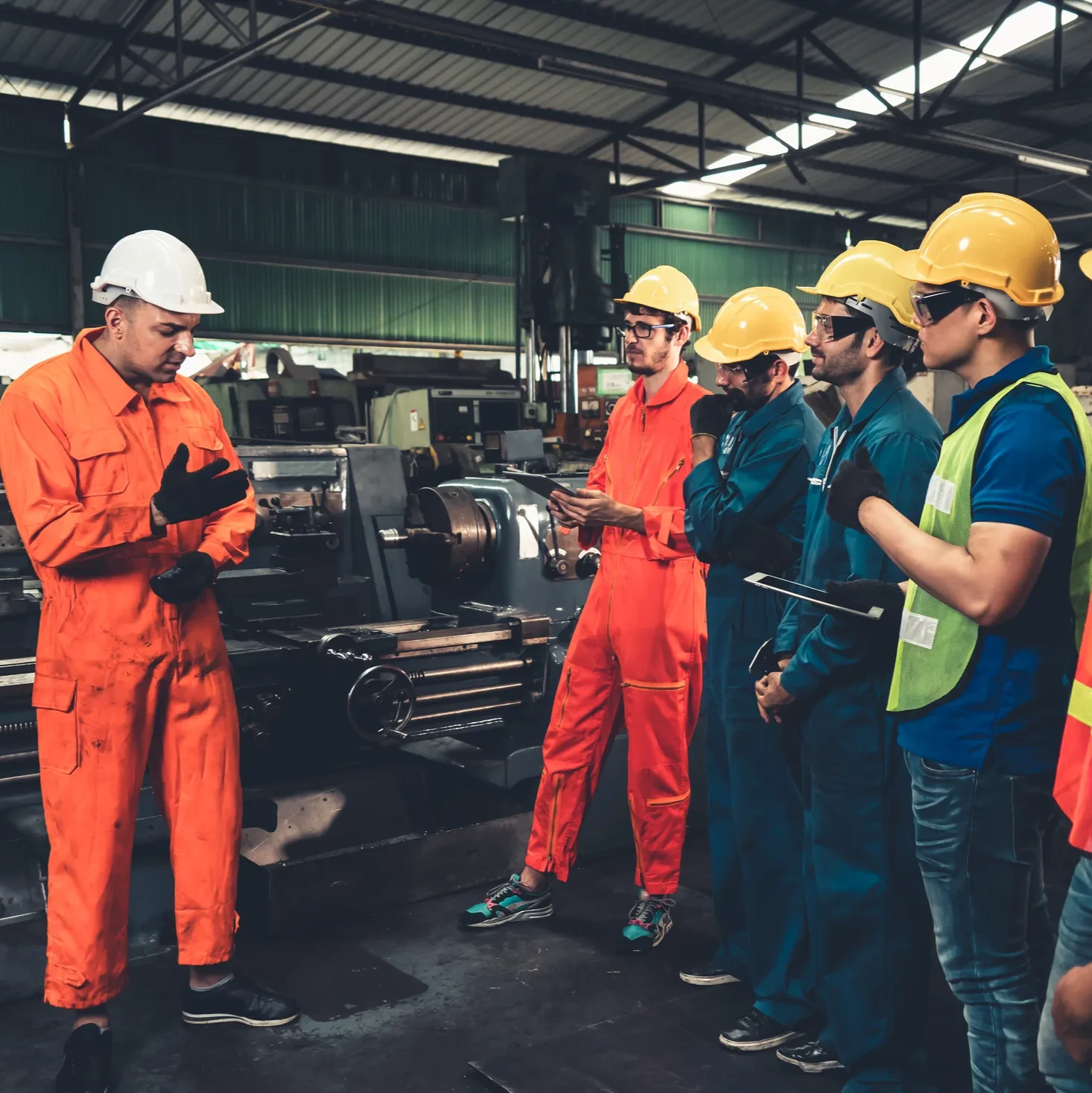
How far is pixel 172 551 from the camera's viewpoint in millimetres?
2078

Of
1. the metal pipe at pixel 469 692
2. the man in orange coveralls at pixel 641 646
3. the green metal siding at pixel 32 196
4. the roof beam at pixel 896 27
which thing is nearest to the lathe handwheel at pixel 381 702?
the metal pipe at pixel 469 692

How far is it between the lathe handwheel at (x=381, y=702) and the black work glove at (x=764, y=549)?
3.04ft

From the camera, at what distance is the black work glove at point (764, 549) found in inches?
81.4

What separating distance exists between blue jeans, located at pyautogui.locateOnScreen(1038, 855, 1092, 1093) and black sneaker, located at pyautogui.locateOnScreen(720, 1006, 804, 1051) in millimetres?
1080

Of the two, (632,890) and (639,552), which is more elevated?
(639,552)

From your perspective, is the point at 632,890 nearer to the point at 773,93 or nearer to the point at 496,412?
the point at 496,412

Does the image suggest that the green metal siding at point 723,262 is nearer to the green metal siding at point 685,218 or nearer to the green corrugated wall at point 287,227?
the green corrugated wall at point 287,227

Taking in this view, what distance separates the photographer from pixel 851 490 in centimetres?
148

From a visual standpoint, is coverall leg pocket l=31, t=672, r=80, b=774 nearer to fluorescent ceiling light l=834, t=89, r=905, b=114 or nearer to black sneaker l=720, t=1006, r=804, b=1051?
black sneaker l=720, t=1006, r=804, b=1051

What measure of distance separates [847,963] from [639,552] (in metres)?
0.96

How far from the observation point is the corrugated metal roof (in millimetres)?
7734

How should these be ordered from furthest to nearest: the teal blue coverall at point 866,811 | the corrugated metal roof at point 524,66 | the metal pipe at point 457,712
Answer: the corrugated metal roof at point 524,66 → the metal pipe at point 457,712 → the teal blue coverall at point 866,811

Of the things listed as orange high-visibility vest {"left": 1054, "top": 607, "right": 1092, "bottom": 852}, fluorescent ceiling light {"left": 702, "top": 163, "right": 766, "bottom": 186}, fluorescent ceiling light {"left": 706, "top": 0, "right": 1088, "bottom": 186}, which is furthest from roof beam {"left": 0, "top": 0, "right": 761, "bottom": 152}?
orange high-visibility vest {"left": 1054, "top": 607, "right": 1092, "bottom": 852}

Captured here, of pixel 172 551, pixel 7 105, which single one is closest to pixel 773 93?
pixel 7 105
